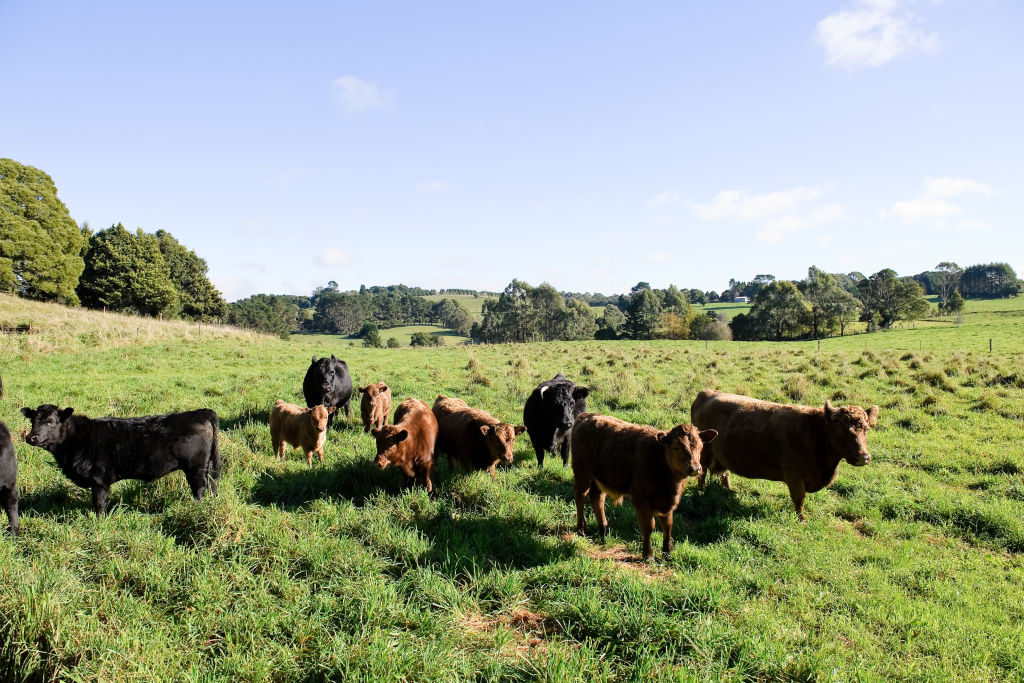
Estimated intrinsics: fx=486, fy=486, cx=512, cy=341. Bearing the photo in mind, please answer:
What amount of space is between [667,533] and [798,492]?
2.40 meters

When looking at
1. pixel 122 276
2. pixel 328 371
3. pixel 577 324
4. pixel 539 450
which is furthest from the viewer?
pixel 577 324

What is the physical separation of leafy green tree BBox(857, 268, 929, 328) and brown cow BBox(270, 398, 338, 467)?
7365 centimetres

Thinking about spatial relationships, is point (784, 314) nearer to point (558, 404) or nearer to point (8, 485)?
point (558, 404)

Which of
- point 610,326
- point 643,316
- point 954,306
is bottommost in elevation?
point 610,326

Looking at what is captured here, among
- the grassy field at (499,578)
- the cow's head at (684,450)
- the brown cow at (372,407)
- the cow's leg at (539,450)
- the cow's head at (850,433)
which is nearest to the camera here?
the grassy field at (499,578)

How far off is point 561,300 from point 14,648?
7740cm

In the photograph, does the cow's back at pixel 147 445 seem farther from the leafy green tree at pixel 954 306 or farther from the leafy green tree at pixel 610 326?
the leafy green tree at pixel 954 306

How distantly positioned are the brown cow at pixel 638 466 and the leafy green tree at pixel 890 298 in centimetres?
7230

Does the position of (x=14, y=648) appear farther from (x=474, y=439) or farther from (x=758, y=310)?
(x=758, y=310)

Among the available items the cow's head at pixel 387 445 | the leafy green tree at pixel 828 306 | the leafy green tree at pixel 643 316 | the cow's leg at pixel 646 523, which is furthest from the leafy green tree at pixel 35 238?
the leafy green tree at pixel 828 306

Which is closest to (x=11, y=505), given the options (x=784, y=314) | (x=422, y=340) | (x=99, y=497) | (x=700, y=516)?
(x=99, y=497)

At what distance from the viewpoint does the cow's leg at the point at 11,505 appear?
509cm

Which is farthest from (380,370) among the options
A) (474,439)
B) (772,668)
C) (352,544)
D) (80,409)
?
(772,668)

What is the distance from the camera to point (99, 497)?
18.3 feet
